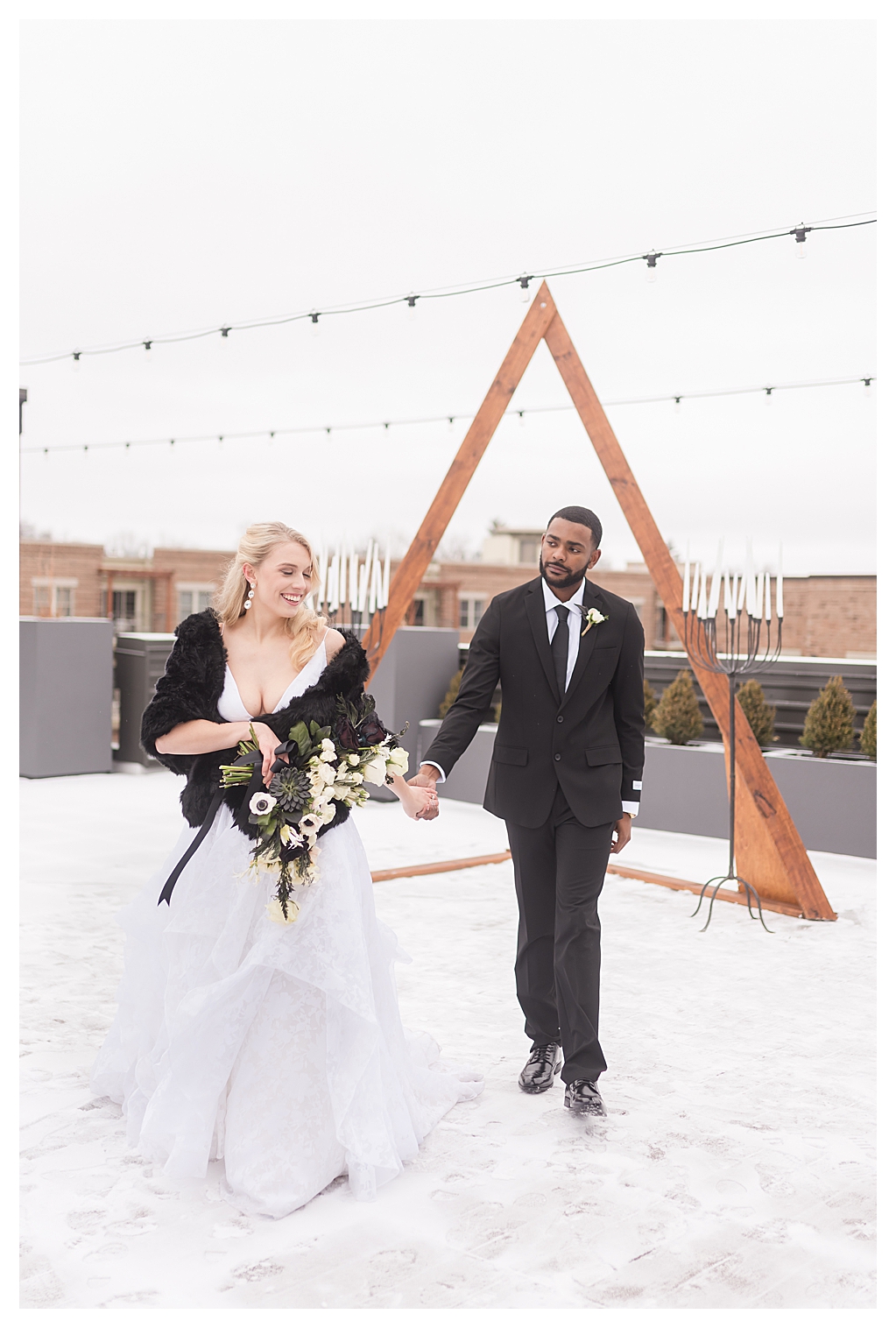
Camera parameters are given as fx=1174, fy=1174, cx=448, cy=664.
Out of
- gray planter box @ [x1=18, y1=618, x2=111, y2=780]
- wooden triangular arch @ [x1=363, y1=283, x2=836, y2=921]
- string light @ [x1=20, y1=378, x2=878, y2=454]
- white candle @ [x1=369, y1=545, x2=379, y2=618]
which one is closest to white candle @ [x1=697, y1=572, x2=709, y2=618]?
wooden triangular arch @ [x1=363, y1=283, x2=836, y2=921]

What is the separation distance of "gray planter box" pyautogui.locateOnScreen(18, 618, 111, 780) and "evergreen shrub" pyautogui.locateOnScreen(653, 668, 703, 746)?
5064mm

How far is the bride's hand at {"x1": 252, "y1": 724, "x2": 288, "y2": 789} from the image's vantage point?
2.87 m

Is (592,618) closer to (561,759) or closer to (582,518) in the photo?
(582,518)

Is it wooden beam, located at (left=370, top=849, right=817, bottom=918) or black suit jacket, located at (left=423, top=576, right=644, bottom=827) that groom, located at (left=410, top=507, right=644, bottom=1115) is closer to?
black suit jacket, located at (left=423, top=576, right=644, bottom=827)

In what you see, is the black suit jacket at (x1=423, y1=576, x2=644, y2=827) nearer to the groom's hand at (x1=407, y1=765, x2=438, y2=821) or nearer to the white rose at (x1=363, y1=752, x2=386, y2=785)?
the groom's hand at (x1=407, y1=765, x2=438, y2=821)

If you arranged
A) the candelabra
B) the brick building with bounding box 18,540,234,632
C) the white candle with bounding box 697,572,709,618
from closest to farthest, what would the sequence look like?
the candelabra < the white candle with bounding box 697,572,709,618 < the brick building with bounding box 18,540,234,632

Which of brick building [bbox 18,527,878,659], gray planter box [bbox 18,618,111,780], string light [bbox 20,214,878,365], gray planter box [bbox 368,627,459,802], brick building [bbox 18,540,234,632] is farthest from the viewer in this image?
brick building [bbox 18,540,234,632]

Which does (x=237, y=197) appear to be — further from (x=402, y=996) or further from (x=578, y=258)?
(x=402, y=996)

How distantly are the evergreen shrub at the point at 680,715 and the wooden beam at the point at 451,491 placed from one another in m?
2.70

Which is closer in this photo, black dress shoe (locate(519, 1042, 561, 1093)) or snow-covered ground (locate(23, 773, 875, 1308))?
snow-covered ground (locate(23, 773, 875, 1308))

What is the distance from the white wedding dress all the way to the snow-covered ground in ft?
0.27

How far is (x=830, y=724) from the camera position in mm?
7918

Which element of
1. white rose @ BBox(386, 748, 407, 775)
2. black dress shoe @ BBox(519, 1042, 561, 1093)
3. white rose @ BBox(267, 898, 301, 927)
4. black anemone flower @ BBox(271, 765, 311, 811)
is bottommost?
black dress shoe @ BBox(519, 1042, 561, 1093)

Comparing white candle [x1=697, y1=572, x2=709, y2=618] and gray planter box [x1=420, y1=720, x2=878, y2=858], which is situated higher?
white candle [x1=697, y1=572, x2=709, y2=618]
